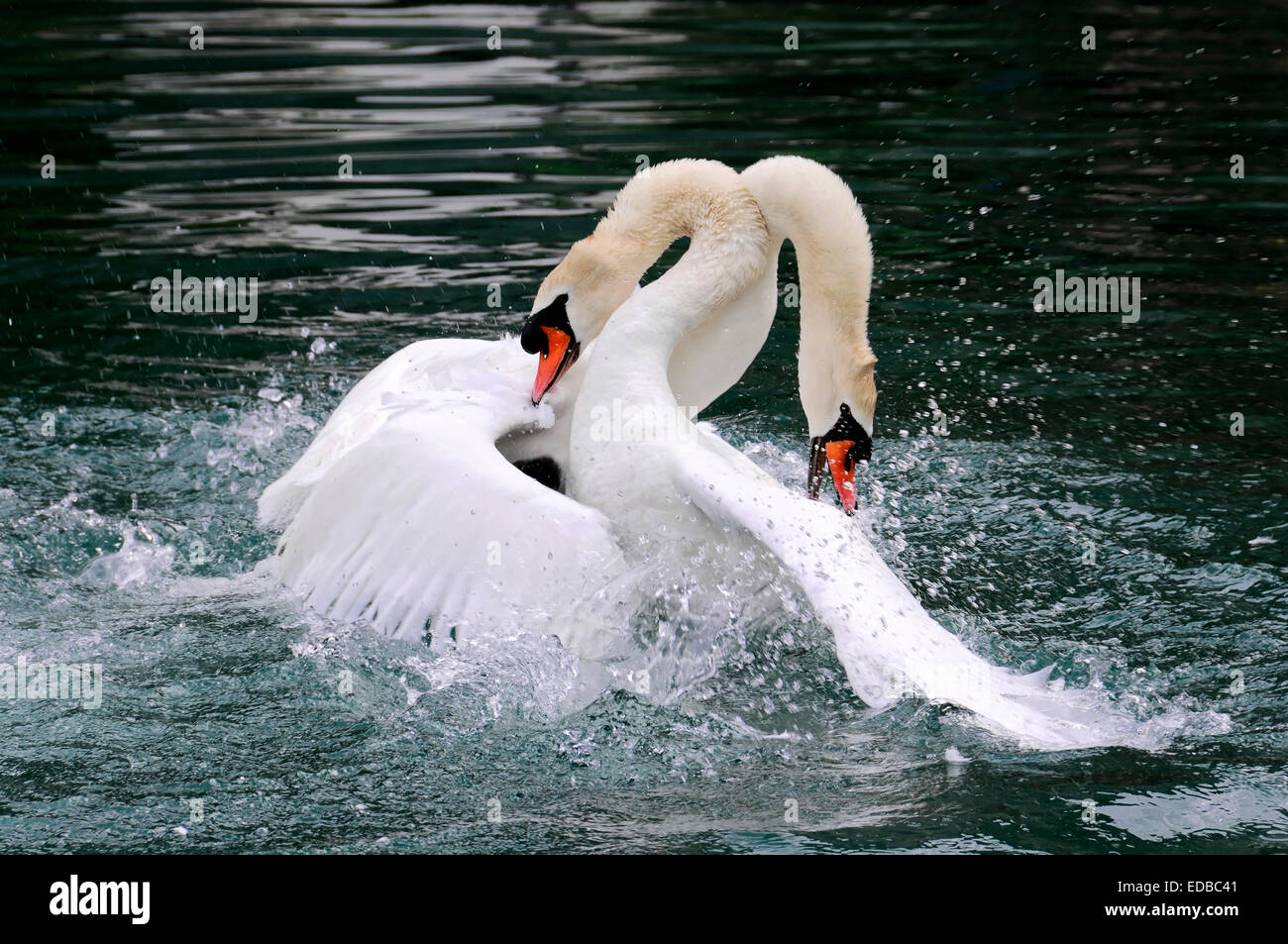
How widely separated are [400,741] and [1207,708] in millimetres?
2439

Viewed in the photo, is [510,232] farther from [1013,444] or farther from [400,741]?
[400,741]

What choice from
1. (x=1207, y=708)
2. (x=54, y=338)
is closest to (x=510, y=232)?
(x=54, y=338)

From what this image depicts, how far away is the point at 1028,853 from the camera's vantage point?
4.12 metres

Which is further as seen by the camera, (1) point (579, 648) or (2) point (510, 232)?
(2) point (510, 232)

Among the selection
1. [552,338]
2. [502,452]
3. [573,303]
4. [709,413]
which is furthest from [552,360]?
[709,413]

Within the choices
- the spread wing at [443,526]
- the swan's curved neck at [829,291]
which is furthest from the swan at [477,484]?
the swan's curved neck at [829,291]

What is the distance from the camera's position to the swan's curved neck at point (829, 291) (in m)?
5.17

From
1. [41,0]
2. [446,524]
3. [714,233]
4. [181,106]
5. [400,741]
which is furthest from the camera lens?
[41,0]

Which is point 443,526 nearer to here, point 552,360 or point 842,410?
point 552,360

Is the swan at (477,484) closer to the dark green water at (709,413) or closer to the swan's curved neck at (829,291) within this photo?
the dark green water at (709,413)

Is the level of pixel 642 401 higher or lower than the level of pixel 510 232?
lower

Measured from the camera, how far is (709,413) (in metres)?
7.75

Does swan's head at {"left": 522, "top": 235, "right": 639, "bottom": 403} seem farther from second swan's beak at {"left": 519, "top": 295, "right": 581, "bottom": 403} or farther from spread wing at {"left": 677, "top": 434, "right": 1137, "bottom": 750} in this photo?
spread wing at {"left": 677, "top": 434, "right": 1137, "bottom": 750}
